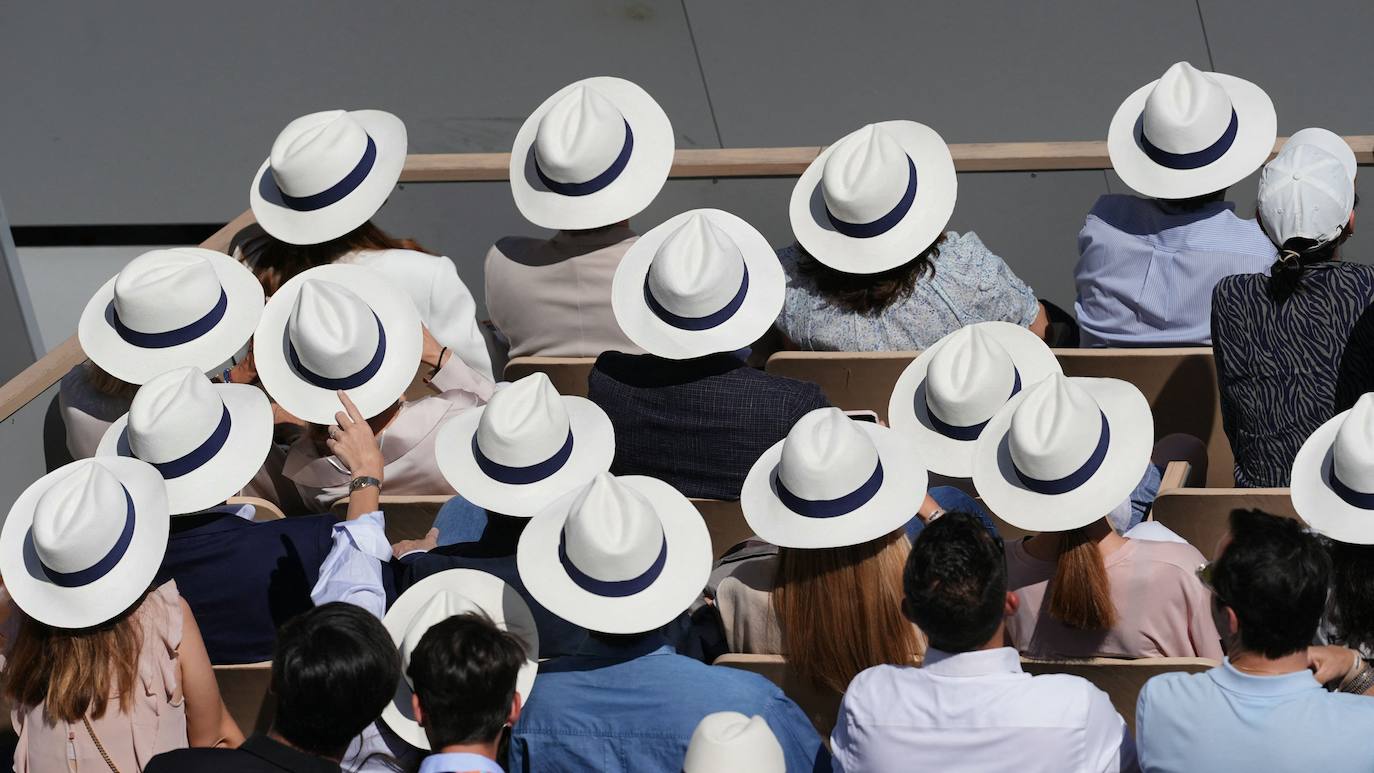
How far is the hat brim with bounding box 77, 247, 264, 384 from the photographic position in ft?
11.7

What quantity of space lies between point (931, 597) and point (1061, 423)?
1.94 ft

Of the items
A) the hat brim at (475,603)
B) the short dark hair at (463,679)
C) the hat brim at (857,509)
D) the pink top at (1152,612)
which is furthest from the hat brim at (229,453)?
the pink top at (1152,612)

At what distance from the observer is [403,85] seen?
6.73 meters

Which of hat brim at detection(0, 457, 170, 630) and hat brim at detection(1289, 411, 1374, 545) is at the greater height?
hat brim at detection(0, 457, 170, 630)

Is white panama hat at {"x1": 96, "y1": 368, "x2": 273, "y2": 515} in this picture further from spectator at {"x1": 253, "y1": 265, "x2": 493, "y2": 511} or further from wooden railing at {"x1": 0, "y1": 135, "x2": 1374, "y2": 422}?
wooden railing at {"x1": 0, "y1": 135, "x2": 1374, "y2": 422}

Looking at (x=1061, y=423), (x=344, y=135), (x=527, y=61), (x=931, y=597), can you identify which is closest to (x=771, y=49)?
(x=527, y=61)

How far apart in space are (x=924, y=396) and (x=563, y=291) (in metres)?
1.13

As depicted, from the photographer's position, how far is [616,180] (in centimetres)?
391

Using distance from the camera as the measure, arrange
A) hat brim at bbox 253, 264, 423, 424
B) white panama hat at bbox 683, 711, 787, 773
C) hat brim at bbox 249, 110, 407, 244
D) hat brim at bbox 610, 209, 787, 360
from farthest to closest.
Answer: hat brim at bbox 249, 110, 407, 244, hat brim at bbox 253, 264, 423, 424, hat brim at bbox 610, 209, 787, 360, white panama hat at bbox 683, 711, 787, 773

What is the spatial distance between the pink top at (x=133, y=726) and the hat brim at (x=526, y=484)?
63cm

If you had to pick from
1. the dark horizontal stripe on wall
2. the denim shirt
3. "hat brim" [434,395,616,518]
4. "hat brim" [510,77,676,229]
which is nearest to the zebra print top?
the denim shirt

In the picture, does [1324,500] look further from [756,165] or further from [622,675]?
[756,165]

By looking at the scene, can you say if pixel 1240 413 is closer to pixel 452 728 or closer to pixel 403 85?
pixel 452 728

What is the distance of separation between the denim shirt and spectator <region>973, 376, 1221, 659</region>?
0.54 metres
